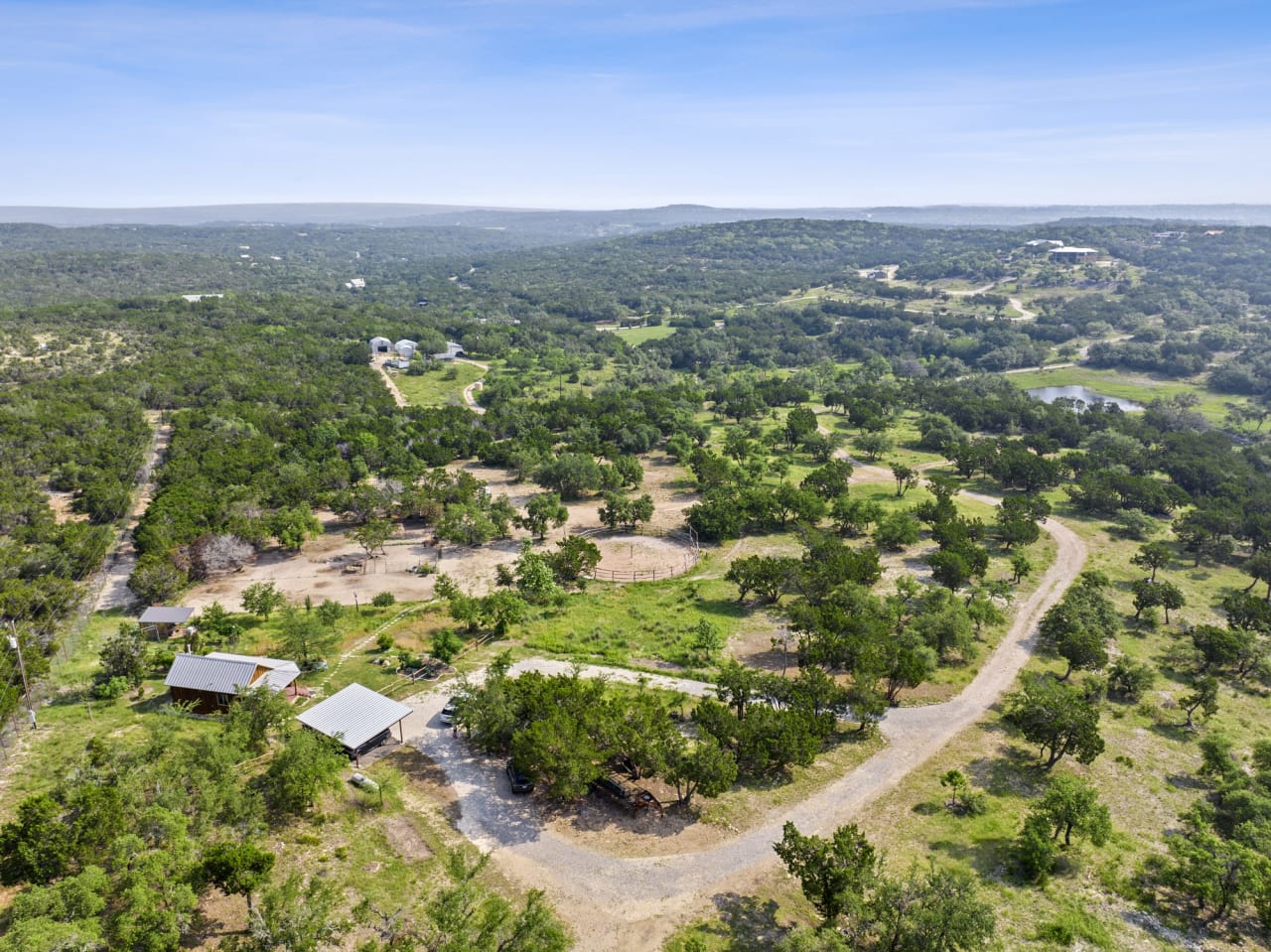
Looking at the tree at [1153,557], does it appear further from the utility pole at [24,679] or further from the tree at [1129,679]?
the utility pole at [24,679]

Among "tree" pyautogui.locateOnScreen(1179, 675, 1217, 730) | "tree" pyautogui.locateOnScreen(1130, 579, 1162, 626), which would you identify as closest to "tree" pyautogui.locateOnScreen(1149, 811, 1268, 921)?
"tree" pyautogui.locateOnScreen(1179, 675, 1217, 730)

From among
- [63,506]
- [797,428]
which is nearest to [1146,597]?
[797,428]

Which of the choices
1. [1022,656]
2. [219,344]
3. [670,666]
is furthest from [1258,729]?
[219,344]

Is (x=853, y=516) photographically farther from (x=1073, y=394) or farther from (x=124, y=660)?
(x=1073, y=394)

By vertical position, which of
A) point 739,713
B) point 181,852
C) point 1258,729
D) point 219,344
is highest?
point 219,344

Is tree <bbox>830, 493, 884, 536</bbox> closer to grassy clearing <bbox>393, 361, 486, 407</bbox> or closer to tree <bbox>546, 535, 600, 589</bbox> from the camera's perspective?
tree <bbox>546, 535, 600, 589</bbox>

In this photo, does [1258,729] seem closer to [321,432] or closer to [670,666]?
[670,666]
